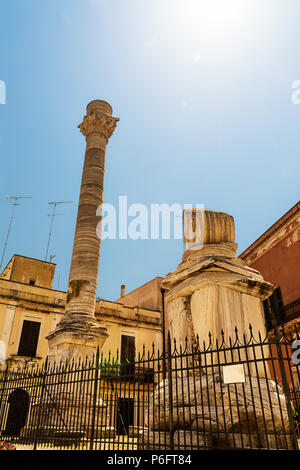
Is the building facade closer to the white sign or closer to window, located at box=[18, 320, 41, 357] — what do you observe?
window, located at box=[18, 320, 41, 357]

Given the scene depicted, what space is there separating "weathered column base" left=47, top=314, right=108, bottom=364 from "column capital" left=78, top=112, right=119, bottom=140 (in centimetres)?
768

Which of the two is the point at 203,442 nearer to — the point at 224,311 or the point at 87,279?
the point at 224,311

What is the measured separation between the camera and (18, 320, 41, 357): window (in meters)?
18.7

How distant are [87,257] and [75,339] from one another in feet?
10.2

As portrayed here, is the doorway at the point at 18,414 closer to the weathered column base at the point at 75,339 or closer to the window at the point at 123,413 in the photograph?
the window at the point at 123,413

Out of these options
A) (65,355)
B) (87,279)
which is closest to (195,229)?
(65,355)

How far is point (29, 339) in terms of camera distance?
19.0 m

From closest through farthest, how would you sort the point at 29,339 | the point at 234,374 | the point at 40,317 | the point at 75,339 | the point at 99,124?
the point at 234,374 → the point at 75,339 → the point at 99,124 → the point at 29,339 → the point at 40,317

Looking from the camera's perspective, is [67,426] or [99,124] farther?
[99,124]

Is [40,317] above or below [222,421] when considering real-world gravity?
above

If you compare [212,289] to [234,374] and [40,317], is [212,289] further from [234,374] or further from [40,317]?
[40,317]

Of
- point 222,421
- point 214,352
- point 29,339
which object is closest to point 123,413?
point 222,421

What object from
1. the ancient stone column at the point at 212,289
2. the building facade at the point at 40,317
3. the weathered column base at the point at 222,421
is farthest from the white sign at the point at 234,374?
the building facade at the point at 40,317
